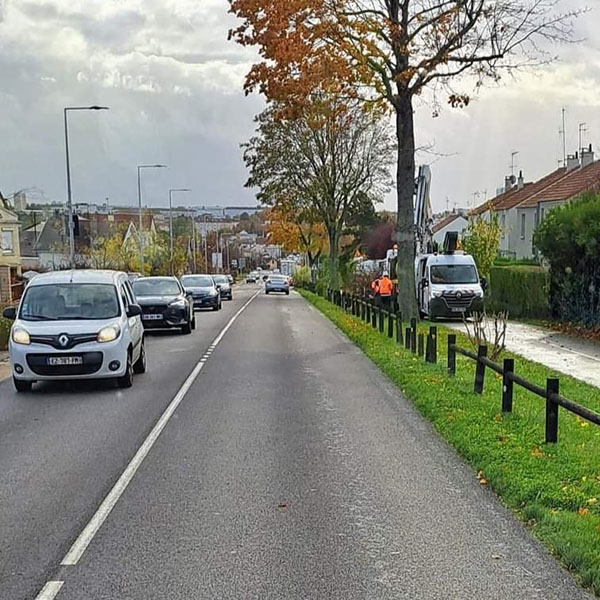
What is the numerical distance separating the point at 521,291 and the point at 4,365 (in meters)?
19.3

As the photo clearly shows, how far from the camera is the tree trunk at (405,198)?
2448 cm

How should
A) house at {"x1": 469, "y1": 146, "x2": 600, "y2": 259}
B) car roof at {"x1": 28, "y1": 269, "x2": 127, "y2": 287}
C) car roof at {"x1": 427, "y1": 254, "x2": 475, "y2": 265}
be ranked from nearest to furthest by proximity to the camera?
car roof at {"x1": 28, "y1": 269, "x2": 127, "y2": 287} → car roof at {"x1": 427, "y1": 254, "x2": 475, "y2": 265} → house at {"x1": 469, "y1": 146, "x2": 600, "y2": 259}

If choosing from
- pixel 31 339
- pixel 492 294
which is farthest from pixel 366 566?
pixel 492 294

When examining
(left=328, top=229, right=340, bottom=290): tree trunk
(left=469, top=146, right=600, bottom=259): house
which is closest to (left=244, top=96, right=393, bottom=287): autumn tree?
(left=328, top=229, right=340, bottom=290): tree trunk

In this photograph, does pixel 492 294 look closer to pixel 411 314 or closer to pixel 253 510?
pixel 411 314

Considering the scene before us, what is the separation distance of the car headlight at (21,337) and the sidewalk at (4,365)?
2424 mm

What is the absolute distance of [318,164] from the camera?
49094 mm

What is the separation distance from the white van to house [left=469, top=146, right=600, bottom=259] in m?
20.3

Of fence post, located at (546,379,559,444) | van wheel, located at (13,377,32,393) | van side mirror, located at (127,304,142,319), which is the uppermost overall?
van side mirror, located at (127,304,142,319)

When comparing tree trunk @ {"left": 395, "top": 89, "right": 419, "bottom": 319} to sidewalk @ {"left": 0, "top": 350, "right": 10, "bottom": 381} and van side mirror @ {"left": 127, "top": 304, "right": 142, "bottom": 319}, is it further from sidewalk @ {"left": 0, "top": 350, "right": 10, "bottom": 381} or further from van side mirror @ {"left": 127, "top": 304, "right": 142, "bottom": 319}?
→ van side mirror @ {"left": 127, "top": 304, "right": 142, "bottom": 319}

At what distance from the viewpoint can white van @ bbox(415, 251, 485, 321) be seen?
30.7 meters

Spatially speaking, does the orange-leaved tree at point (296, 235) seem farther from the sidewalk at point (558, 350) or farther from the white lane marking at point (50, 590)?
the white lane marking at point (50, 590)

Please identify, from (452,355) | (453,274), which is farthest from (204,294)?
(452,355)

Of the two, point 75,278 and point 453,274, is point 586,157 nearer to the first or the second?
point 453,274
